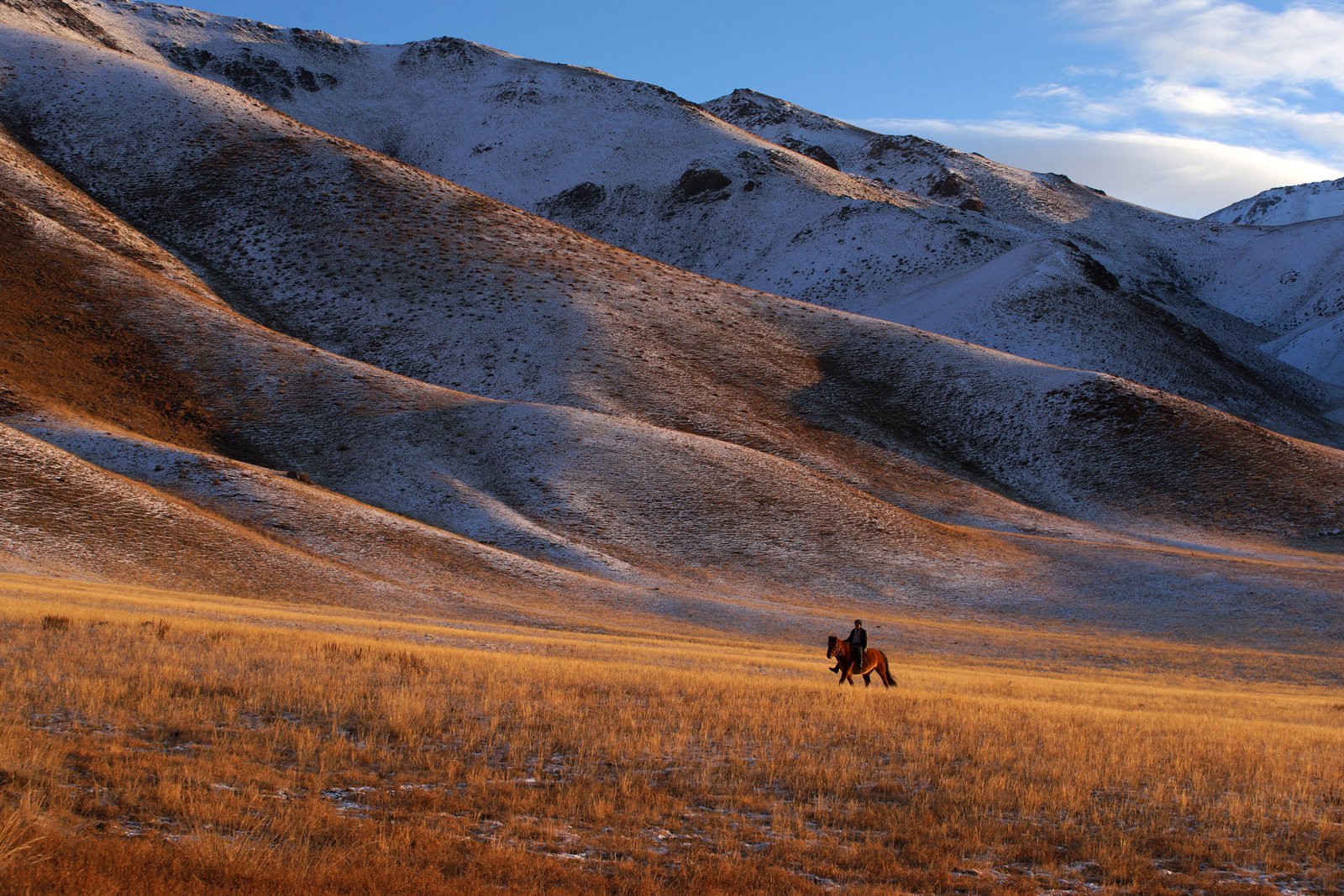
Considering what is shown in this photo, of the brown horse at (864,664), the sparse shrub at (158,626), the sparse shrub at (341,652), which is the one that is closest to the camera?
the sparse shrub at (341,652)

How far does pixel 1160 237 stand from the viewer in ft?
514

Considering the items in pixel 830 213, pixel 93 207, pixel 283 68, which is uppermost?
pixel 283 68

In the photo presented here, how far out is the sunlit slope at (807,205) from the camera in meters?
96.9

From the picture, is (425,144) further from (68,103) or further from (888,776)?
(888,776)

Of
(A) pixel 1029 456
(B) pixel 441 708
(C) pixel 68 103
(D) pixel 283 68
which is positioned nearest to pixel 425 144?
(D) pixel 283 68

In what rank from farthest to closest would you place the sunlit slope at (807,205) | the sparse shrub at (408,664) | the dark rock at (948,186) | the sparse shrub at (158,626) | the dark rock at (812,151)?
the dark rock at (812,151) < the dark rock at (948,186) < the sunlit slope at (807,205) < the sparse shrub at (158,626) < the sparse shrub at (408,664)

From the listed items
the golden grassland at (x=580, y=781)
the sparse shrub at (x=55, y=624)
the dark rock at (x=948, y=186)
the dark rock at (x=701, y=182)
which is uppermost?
the dark rock at (x=948, y=186)

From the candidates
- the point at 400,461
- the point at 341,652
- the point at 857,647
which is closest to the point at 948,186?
the point at 400,461

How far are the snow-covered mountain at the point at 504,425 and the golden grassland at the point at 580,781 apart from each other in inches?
754

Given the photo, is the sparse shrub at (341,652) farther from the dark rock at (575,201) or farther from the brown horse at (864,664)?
the dark rock at (575,201)

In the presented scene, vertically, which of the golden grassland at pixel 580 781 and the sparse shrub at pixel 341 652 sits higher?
the golden grassland at pixel 580 781

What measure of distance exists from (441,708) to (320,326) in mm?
60408

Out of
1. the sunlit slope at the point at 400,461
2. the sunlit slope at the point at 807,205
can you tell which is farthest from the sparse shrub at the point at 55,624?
the sunlit slope at the point at 807,205

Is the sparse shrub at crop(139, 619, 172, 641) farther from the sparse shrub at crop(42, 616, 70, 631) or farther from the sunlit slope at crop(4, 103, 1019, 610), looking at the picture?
the sunlit slope at crop(4, 103, 1019, 610)
